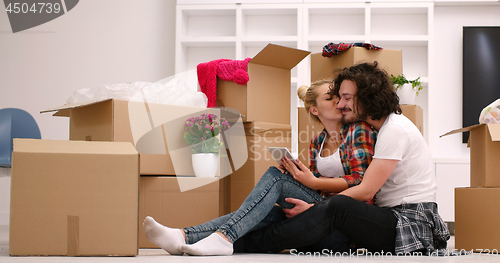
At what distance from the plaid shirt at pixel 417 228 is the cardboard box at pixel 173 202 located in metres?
0.72

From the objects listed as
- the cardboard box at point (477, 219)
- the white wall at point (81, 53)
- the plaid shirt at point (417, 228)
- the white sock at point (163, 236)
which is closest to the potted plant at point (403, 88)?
the cardboard box at point (477, 219)

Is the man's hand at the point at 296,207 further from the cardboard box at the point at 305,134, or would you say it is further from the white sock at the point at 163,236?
the cardboard box at the point at 305,134

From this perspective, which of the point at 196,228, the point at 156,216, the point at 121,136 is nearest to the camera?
the point at 196,228

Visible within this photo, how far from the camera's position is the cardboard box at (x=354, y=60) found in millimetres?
1913

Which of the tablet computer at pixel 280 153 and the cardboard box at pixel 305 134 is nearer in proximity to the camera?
the tablet computer at pixel 280 153

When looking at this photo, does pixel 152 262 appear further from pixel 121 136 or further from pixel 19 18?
pixel 19 18

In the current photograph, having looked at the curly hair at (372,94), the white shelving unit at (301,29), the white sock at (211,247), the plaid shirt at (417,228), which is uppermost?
the white shelving unit at (301,29)

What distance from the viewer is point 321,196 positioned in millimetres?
1451

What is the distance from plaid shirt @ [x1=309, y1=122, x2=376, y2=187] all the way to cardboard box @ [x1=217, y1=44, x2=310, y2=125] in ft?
1.89

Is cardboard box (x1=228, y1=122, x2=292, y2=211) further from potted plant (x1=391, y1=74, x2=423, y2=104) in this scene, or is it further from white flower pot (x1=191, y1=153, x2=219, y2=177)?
potted plant (x1=391, y1=74, x2=423, y2=104)

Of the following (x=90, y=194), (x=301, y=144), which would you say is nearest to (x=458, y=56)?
(x=301, y=144)

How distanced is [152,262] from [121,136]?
0.61 metres

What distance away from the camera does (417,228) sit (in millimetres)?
1328

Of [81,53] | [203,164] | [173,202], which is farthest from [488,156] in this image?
[81,53]
